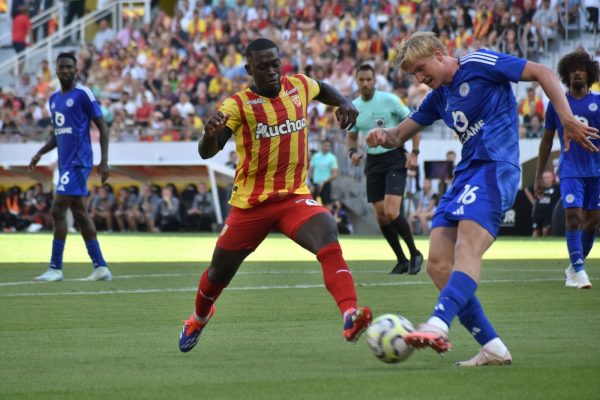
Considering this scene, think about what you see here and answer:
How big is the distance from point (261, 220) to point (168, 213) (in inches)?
886

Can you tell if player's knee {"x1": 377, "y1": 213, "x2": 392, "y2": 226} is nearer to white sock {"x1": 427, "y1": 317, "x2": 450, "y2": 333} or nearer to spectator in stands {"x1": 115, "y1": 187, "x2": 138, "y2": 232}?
white sock {"x1": 427, "y1": 317, "x2": 450, "y2": 333}

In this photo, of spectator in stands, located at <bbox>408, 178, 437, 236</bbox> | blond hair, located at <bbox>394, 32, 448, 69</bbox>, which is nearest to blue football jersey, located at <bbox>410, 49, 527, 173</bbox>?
blond hair, located at <bbox>394, 32, 448, 69</bbox>

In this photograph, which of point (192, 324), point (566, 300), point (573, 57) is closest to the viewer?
point (192, 324)

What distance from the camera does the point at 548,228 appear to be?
25.4 metres

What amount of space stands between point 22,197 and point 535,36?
14.2 m

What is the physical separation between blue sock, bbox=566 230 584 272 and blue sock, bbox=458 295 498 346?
560cm

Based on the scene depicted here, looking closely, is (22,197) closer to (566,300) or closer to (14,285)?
(14,285)

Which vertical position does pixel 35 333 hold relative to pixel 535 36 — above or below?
below

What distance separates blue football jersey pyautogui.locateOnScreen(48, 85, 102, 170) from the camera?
1348 centimetres

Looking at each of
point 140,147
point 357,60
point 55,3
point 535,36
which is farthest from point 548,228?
point 55,3

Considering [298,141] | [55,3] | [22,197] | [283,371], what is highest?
[55,3]

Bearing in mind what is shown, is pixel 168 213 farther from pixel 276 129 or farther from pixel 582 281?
pixel 276 129

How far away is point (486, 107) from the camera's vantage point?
22.1ft

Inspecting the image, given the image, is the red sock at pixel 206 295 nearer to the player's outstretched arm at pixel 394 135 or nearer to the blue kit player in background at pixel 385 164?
the player's outstretched arm at pixel 394 135
